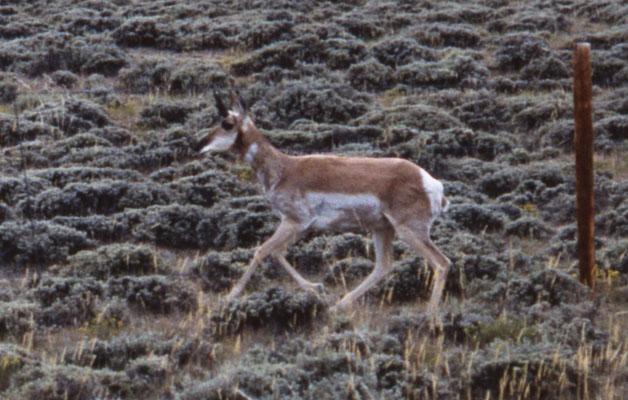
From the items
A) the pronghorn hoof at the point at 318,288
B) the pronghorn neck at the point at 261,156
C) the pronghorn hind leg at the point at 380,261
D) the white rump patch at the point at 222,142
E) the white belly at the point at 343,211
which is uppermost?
the white rump patch at the point at 222,142

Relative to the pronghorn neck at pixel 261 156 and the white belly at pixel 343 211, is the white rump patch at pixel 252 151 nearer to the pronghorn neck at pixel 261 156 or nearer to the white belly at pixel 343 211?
the pronghorn neck at pixel 261 156

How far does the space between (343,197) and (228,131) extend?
135cm

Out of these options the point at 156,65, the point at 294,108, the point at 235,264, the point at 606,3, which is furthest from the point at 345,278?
the point at 606,3

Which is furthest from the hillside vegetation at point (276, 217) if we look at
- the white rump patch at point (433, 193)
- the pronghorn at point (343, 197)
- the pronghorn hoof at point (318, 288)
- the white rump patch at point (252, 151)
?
the white rump patch at point (252, 151)

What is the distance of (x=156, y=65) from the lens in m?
18.7

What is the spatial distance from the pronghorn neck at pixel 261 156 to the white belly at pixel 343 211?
46 centimetres

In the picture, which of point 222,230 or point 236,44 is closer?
point 222,230

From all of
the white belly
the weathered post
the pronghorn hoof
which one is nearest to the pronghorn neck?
the white belly

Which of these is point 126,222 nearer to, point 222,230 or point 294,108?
point 222,230

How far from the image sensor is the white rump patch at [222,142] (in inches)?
305

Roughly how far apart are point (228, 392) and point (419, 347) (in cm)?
171

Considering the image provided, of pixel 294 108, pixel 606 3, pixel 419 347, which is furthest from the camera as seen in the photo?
pixel 606 3

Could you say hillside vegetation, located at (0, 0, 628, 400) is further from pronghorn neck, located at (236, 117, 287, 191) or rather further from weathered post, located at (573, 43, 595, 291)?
pronghorn neck, located at (236, 117, 287, 191)

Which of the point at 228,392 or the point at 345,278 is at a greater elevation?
the point at 228,392
